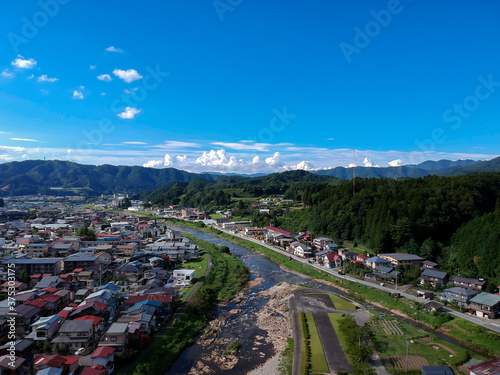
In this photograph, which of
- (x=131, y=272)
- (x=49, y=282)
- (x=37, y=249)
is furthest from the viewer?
(x=37, y=249)

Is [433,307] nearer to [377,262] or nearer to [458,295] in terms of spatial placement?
[458,295]

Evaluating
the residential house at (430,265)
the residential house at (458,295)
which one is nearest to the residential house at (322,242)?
the residential house at (430,265)

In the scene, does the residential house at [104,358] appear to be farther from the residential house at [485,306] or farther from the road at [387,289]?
the residential house at [485,306]

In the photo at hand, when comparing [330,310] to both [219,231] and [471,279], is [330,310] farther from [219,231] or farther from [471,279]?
[219,231]

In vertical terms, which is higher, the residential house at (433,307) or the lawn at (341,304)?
the residential house at (433,307)

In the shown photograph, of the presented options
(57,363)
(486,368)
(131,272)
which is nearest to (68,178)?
(131,272)

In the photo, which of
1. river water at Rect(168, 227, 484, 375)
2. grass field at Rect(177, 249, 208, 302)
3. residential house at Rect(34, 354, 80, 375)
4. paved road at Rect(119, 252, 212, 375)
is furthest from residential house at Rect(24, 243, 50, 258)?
residential house at Rect(34, 354, 80, 375)
